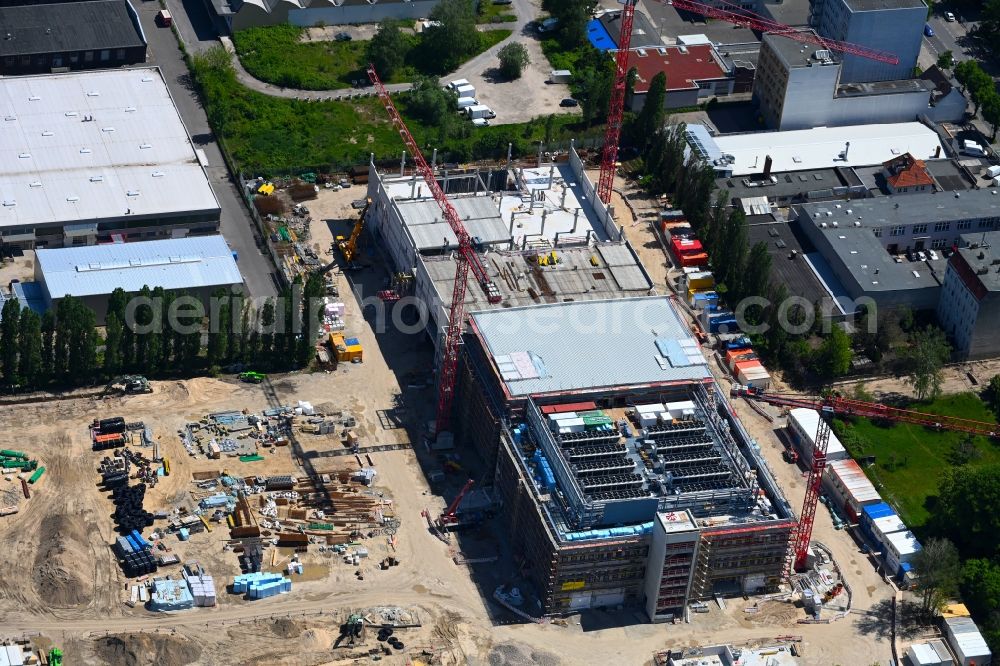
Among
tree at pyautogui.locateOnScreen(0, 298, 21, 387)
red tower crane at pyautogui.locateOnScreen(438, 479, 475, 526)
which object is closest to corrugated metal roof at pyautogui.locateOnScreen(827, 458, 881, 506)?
red tower crane at pyautogui.locateOnScreen(438, 479, 475, 526)

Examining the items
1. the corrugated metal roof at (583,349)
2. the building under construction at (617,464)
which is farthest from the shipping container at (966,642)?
the corrugated metal roof at (583,349)

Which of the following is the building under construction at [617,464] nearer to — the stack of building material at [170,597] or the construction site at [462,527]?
the construction site at [462,527]

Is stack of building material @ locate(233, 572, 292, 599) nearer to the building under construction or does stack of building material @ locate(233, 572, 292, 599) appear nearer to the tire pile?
the tire pile

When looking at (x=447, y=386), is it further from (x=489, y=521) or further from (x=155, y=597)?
(x=155, y=597)

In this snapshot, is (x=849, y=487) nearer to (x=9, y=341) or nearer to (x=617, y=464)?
(x=617, y=464)

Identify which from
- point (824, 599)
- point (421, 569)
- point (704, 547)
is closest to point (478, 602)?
point (421, 569)
